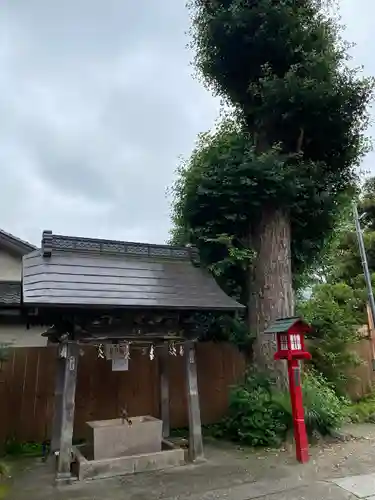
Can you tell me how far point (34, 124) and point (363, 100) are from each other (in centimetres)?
812

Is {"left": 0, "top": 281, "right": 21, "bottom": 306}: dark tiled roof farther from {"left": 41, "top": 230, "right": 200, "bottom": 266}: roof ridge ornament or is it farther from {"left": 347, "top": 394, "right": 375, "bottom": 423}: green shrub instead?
{"left": 347, "top": 394, "right": 375, "bottom": 423}: green shrub

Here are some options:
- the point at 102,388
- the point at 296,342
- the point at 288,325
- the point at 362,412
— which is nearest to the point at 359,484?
the point at 296,342

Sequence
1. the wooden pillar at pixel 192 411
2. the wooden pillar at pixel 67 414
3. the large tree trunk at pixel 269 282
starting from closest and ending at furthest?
the wooden pillar at pixel 67 414 < the wooden pillar at pixel 192 411 < the large tree trunk at pixel 269 282

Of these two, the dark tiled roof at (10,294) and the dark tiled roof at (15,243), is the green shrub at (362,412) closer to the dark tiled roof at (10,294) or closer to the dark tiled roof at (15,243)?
the dark tiled roof at (10,294)

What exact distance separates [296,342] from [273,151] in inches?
151

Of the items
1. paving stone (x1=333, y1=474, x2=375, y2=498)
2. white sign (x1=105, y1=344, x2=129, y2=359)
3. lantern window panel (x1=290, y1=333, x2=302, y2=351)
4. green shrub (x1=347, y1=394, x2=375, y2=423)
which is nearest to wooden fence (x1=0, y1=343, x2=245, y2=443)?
white sign (x1=105, y1=344, x2=129, y2=359)

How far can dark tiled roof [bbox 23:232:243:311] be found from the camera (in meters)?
4.92

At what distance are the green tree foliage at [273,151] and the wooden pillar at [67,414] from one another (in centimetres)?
348

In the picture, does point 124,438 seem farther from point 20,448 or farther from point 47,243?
point 47,243

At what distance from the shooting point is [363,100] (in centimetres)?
780

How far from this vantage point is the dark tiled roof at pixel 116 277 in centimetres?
492

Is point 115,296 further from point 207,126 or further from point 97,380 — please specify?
point 207,126

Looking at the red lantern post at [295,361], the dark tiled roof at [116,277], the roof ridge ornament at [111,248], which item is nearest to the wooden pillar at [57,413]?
the dark tiled roof at [116,277]

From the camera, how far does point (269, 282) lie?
7.35 m
